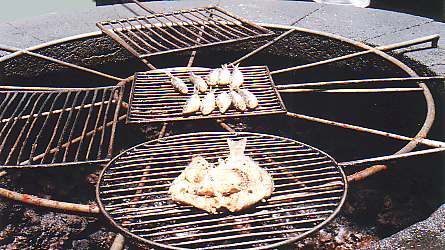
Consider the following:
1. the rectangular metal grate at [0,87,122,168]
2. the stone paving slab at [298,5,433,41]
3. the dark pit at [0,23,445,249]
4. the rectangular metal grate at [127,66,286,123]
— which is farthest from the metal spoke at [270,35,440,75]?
the rectangular metal grate at [0,87,122,168]

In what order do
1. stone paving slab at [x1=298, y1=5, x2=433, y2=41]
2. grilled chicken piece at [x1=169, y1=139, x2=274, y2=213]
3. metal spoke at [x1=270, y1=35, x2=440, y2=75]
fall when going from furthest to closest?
stone paving slab at [x1=298, y1=5, x2=433, y2=41], metal spoke at [x1=270, y1=35, x2=440, y2=75], grilled chicken piece at [x1=169, y1=139, x2=274, y2=213]

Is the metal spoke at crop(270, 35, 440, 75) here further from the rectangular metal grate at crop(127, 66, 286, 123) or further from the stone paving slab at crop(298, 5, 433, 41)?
the stone paving slab at crop(298, 5, 433, 41)

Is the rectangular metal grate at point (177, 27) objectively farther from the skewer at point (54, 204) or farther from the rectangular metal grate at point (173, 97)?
the skewer at point (54, 204)

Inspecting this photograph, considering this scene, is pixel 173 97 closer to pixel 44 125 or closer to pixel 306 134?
pixel 44 125

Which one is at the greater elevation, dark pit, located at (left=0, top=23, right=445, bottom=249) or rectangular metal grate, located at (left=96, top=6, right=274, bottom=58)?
rectangular metal grate, located at (left=96, top=6, right=274, bottom=58)

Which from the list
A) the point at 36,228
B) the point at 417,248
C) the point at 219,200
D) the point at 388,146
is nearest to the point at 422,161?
the point at 388,146

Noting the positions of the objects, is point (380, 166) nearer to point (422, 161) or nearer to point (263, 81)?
point (422, 161)

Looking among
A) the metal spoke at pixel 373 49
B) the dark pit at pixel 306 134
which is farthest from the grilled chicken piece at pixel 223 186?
the metal spoke at pixel 373 49
